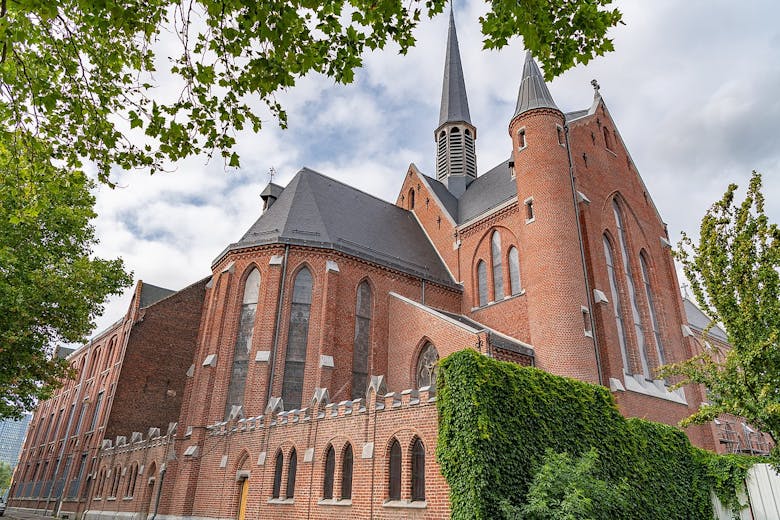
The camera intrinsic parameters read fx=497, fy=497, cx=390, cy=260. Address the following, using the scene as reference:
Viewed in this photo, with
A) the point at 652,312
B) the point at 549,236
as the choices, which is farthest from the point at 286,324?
the point at 652,312

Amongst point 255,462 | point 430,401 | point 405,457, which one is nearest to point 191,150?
point 430,401

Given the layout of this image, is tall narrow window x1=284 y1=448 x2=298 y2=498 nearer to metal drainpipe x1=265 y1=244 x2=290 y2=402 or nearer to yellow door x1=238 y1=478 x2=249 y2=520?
yellow door x1=238 y1=478 x2=249 y2=520

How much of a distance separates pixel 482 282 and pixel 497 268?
3.84ft

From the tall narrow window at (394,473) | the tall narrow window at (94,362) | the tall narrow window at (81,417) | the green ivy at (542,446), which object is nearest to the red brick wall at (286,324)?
the tall narrow window at (394,473)

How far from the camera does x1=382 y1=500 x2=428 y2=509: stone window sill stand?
10.5 meters

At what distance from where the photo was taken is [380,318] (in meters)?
21.6

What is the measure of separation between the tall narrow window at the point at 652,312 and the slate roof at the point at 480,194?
736 cm

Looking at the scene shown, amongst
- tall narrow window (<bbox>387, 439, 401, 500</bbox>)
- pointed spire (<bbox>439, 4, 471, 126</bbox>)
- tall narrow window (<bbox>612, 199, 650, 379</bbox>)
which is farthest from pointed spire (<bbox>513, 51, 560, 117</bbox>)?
tall narrow window (<bbox>387, 439, 401, 500</bbox>)

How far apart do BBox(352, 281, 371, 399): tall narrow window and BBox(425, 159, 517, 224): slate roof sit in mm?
7341

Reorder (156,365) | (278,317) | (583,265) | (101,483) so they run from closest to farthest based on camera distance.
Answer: (583,265)
(278,317)
(101,483)
(156,365)

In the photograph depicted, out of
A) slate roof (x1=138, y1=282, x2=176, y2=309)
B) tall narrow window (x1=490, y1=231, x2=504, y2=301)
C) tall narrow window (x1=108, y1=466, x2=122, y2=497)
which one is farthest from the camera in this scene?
slate roof (x1=138, y1=282, x2=176, y2=309)

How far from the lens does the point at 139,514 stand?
61.5ft

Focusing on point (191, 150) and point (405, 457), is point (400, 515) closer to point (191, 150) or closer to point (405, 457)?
point (405, 457)

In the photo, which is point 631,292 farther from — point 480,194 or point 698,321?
point 698,321
